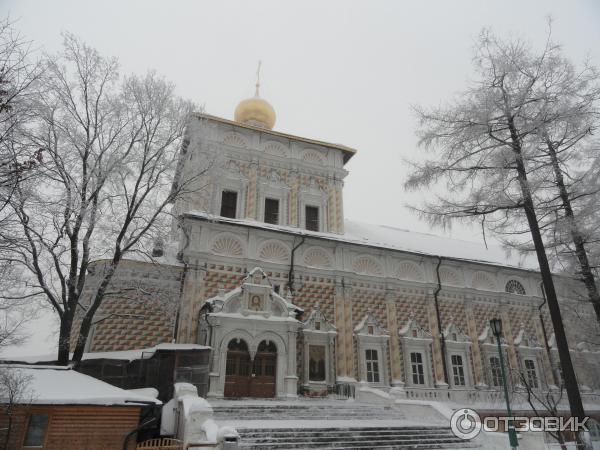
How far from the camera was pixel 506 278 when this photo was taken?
2255cm

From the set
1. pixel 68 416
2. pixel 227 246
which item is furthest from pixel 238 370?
pixel 68 416

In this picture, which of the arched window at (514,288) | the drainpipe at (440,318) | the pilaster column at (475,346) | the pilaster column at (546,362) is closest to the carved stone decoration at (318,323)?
the drainpipe at (440,318)

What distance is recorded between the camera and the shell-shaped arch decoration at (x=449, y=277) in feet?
68.5

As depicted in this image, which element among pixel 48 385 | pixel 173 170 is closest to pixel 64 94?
pixel 173 170

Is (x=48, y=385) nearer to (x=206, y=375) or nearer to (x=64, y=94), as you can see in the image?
(x=206, y=375)

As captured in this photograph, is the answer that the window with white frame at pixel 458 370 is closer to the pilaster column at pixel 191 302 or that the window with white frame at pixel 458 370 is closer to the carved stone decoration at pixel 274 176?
the pilaster column at pixel 191 302

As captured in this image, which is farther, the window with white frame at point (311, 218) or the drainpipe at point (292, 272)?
the window with white frame at point (311, 218)

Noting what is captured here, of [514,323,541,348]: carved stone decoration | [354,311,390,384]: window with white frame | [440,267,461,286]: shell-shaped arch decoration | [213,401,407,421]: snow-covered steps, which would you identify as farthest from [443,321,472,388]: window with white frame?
[213,401,407,421]: snow-covered steps

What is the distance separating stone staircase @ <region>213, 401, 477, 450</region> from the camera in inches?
364

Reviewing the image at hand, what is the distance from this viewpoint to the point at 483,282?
71.9 ft

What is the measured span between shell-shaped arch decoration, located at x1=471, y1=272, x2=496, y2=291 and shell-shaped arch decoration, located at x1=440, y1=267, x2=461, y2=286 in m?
1.01

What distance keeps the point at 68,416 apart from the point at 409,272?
1602 centimetres

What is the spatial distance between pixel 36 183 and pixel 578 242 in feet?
47.1

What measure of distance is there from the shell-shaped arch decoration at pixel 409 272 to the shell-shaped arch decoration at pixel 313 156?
721 cm
